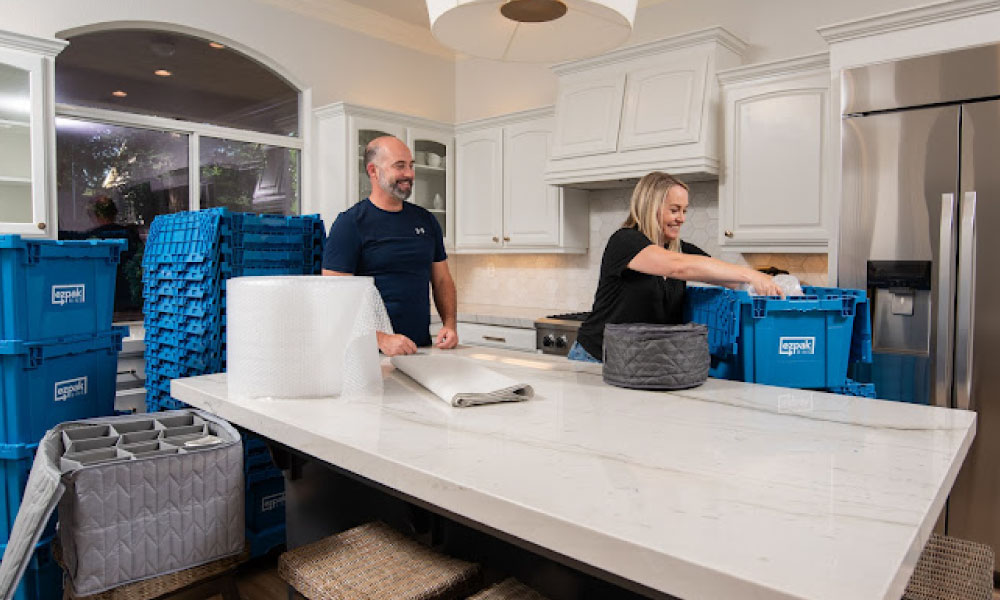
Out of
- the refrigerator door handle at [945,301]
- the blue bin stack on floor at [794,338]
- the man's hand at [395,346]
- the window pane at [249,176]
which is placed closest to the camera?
the blue bin stack on floor at [794,338]

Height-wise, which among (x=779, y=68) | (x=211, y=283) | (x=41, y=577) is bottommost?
(x=41, y=577)

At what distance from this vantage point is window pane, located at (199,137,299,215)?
4152mm

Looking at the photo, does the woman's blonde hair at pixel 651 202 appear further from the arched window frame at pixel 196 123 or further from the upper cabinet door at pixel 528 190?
the arched window frame at pixel 196 123

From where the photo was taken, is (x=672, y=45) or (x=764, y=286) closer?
(x=764, y=286)

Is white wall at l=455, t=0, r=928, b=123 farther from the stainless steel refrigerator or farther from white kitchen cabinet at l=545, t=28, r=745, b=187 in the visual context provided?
the stainless steel refrigerator

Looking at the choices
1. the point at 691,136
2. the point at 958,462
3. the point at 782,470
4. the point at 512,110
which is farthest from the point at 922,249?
the point at 512,110

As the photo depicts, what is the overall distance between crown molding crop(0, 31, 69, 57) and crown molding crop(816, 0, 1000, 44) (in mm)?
3368

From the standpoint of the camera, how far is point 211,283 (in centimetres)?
231

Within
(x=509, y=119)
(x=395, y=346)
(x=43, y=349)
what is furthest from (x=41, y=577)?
(x=509, y=119)

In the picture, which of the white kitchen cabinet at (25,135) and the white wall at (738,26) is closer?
the white kitchen cabinet at (25,135)

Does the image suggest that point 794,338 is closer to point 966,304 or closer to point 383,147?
point 966,304

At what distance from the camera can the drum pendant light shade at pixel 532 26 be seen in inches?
61.7

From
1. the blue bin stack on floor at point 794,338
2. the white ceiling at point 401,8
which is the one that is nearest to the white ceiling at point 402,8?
the white ceiling at point 401,8

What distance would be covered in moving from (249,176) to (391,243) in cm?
210
